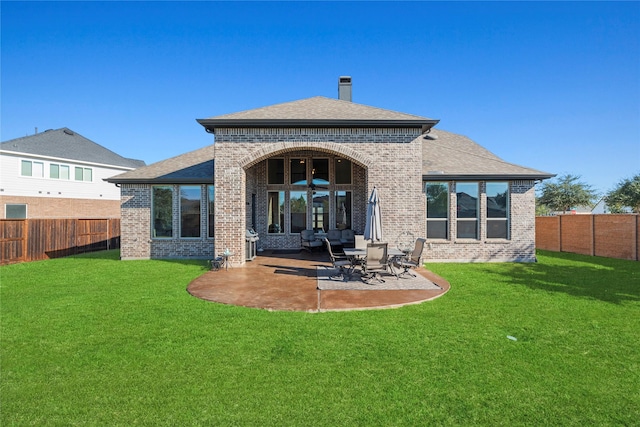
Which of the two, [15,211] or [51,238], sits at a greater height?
[15,211]

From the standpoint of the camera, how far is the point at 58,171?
951 inches

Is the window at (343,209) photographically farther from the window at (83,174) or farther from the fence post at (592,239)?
the window at (83,174)

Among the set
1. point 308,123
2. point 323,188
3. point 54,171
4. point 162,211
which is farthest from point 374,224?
point 54,171

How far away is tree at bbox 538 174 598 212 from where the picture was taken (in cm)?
3700

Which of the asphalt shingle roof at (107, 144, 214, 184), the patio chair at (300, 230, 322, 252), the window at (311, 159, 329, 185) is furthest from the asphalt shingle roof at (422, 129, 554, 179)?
the asphalt shingle roof at (107, 144, 214, 184)

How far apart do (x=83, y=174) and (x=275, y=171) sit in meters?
21.2

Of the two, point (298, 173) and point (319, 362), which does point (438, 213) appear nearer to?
point (298, 173)

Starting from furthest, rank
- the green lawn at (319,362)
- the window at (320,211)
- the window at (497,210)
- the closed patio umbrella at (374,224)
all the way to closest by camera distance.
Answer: the window at (320,211)
the window at (497,210)
the closed patio umbrella at (374,224)
the green lawn at (319,362)

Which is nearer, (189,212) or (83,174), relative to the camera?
(189,212)

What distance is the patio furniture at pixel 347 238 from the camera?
13.3 metres

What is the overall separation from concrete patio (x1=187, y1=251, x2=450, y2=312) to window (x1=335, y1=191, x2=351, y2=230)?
5.08m

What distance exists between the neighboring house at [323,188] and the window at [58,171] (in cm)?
1671

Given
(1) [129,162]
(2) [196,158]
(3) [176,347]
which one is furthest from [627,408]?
(1) [129,162]

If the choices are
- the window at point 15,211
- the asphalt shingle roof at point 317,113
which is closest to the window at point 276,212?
the asphalt shingle roof at point 317,113
